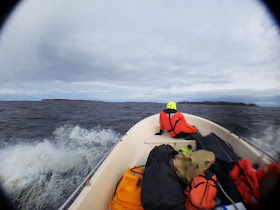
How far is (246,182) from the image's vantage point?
4.12 feet

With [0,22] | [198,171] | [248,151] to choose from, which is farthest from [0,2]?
[248,151]

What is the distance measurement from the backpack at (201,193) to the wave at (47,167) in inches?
85.4

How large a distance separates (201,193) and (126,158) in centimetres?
131

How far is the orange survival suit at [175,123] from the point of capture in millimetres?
2830

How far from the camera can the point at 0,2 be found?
6.88 feet

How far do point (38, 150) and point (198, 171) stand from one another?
476 cm

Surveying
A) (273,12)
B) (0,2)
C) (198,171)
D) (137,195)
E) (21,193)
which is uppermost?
(0,2)

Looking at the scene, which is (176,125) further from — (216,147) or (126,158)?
(126,158)

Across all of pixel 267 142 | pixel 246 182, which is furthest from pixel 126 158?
pixel 267 142

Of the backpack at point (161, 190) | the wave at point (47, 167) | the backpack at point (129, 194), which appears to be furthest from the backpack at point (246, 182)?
the wave at point (47, 167)

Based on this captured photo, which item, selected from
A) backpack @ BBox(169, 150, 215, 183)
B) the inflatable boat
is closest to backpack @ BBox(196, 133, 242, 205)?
backpack @ BBox(169, 150, 215, 183)

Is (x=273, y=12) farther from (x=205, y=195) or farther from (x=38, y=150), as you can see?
(x=38, y=150)

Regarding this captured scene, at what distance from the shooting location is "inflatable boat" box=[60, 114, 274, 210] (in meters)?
1.25

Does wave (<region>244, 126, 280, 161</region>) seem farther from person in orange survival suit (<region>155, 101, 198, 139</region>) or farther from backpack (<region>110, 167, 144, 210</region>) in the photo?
backpack (<region>110, 167, 144, 210</region>)
